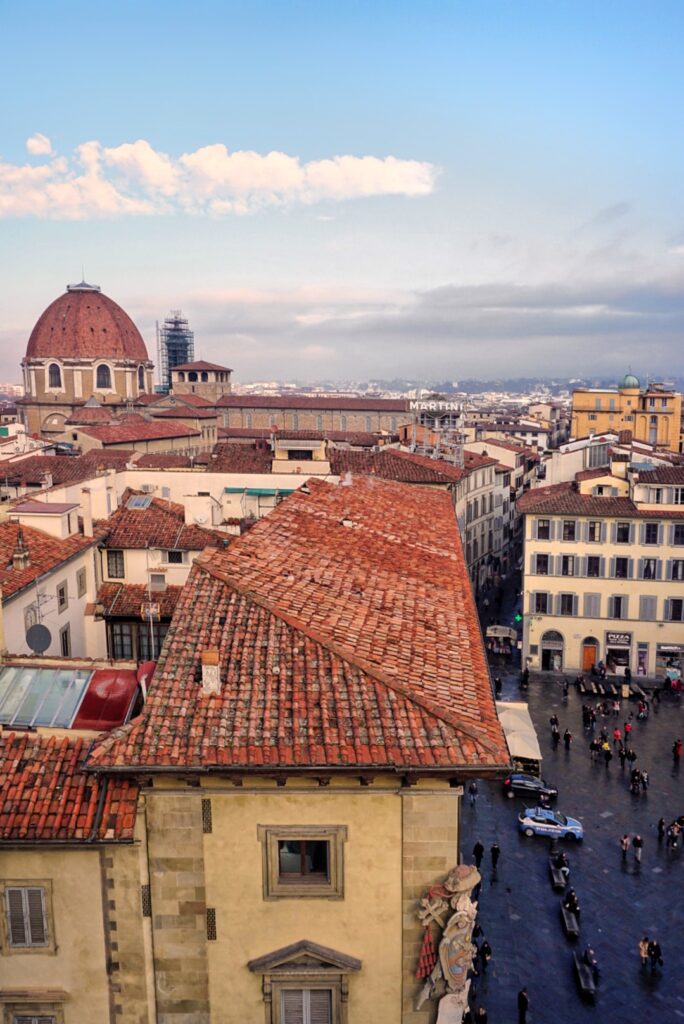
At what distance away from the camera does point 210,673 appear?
13977 millimetres

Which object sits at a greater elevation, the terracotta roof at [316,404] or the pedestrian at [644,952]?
the terracotta roof at [316,404]

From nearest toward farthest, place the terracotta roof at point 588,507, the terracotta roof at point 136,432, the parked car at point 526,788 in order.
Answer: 1. the parked car at point 526,788
2. the terracotta roof at point 588,507
3. the terracotta roof at point 136,432

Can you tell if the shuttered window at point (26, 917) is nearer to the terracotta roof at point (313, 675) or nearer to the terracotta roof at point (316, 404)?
the terracotta roof at point (313, 675)

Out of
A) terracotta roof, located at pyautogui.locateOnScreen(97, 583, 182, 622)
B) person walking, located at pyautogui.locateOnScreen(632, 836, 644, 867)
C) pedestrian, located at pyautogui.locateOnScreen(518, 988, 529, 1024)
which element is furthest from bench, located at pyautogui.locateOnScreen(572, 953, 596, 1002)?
terracotta roof, located at pyautogui.locateOnScreen(97, 583, 182, 622)

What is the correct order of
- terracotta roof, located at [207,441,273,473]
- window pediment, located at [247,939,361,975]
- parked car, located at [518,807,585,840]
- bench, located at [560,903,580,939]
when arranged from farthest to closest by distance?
terracotta roof, located at [207,441,273,473]
parked car, located at [518,807,585,840]
bench, located at [560,903,580,939]
window pediment, located at [247,939,361,975]

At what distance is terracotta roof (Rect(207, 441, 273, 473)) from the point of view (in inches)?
1956

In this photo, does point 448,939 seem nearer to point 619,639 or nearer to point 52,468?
point 619,639

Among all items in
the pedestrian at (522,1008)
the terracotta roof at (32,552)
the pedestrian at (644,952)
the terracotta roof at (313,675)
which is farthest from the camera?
the pedestrian at (644,952)

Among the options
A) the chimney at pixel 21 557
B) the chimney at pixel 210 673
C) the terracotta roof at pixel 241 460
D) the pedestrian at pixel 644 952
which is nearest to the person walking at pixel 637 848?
the pedestrian at pixel 644 952

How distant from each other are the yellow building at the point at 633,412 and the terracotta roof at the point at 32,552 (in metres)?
85.8

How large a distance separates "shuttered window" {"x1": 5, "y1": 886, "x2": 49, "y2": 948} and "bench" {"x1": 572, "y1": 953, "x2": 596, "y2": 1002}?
1620cm

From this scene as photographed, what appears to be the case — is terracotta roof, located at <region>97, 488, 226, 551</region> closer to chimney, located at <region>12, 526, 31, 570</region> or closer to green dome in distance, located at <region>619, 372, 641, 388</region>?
chimney, located at <region>12, 526, 31, 570</region>

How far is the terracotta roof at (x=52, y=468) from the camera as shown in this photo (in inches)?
2077

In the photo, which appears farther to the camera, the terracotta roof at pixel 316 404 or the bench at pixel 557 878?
the terracotta roof at pixel 316 404
